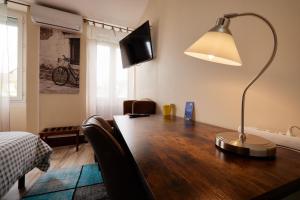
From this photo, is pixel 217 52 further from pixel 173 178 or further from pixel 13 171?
pixel 13 171

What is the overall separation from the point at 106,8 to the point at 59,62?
4.24ft

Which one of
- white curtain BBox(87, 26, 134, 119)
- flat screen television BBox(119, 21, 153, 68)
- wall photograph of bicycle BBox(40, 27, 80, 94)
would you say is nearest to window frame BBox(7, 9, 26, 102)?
wall photograph of bicycle BBox(40, 27, 80, 94)

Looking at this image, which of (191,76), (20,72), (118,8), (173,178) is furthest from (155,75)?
(20,72)

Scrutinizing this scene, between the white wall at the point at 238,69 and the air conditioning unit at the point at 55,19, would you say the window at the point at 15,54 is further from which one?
the white wall at the point at 238,69

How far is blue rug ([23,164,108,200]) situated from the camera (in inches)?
58.4

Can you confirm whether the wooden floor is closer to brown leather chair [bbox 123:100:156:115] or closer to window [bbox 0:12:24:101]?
brown leather chair [bbox 123:100:156:115]

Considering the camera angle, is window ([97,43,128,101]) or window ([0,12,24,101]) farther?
window ([97,43,128,101])

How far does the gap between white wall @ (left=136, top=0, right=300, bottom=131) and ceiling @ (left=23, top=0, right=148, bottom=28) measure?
103cm

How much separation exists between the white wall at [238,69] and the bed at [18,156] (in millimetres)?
1446

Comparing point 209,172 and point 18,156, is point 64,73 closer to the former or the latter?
point 18,156

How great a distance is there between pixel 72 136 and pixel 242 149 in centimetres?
310

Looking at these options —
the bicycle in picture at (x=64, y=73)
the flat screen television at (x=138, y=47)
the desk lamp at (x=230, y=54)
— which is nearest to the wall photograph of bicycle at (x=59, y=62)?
the bicycle in picture at (x=64, y=73)

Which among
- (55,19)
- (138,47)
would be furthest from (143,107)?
(55,19)

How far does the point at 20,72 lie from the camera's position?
111 inches
